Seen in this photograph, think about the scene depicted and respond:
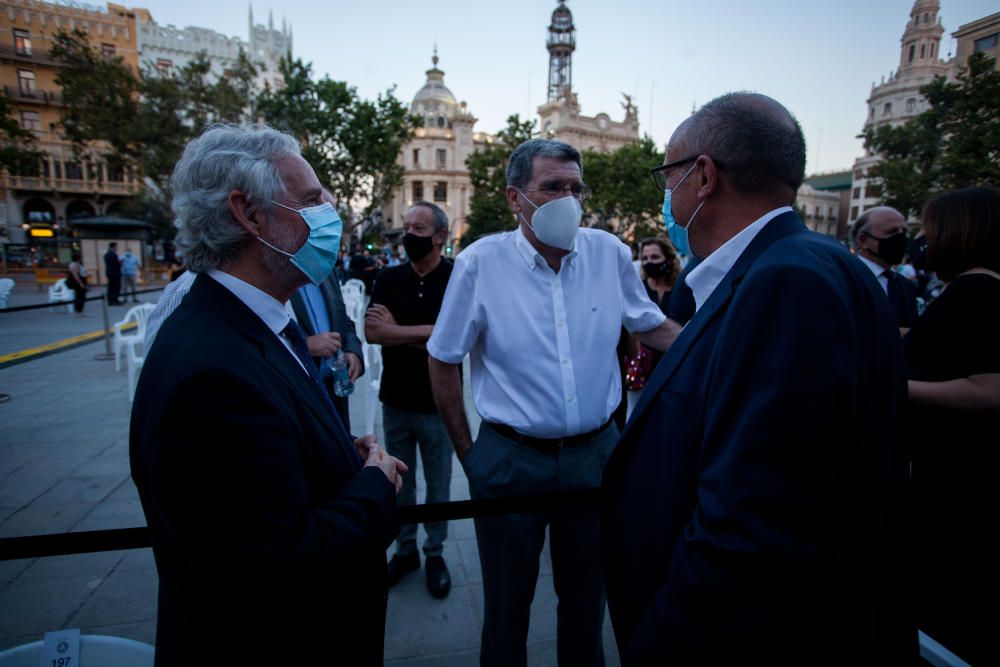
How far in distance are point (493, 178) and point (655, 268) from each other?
139 ft

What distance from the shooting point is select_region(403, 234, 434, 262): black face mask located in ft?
11.3

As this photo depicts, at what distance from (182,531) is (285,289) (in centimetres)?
72

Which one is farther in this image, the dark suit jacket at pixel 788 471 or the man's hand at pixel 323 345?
the man's hand at pixel 323 345

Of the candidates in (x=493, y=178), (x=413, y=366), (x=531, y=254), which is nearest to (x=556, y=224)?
(x=531, y=254)

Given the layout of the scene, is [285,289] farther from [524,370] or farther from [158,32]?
[158,32]

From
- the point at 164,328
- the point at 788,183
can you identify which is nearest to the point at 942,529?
the point at 788,183

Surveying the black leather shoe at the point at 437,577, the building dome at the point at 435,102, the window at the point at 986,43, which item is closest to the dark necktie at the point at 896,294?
the window at the point at 986,43

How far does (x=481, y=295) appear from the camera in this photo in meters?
2.26

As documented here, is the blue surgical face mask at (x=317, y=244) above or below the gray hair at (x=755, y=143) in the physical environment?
below

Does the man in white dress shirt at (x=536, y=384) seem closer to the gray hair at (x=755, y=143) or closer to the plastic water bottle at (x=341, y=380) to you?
the plastic water bottle at (x=341, y=380)

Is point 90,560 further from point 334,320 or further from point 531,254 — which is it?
point 531,254

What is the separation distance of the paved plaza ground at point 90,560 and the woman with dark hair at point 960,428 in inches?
58.6

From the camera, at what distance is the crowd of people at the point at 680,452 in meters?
0.95

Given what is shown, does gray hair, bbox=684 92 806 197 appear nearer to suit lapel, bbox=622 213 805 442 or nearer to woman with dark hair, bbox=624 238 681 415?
suit lapel, bbox=622 213 805 442
